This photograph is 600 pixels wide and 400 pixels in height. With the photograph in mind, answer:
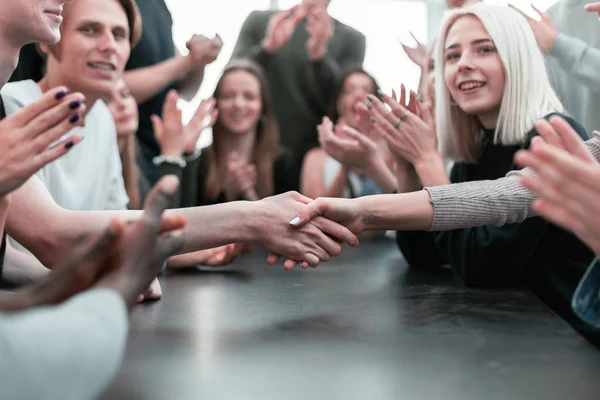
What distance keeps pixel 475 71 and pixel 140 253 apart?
3.21ft

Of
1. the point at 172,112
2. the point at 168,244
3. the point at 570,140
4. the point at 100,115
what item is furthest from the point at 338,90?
the point at 168,244

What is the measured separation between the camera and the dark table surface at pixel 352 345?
2.17 feet

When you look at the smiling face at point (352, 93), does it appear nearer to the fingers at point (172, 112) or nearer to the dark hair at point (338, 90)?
the dark hair at point (338, 90)

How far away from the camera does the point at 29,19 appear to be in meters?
1.09

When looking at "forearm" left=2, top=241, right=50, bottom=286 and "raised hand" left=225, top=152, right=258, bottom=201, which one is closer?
"forearm" left=2, top=241, right=50, bottom=286

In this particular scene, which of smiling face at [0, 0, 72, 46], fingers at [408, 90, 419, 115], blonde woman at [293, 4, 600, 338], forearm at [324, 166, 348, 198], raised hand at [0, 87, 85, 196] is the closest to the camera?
raised hand at [0, 87, 85, 196]

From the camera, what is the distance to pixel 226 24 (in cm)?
372

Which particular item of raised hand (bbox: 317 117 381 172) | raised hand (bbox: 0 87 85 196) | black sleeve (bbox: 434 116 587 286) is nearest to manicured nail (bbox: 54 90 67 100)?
raised hand (bbox: 0 87 85 196)

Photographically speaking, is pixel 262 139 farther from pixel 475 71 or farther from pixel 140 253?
pixel 140 253

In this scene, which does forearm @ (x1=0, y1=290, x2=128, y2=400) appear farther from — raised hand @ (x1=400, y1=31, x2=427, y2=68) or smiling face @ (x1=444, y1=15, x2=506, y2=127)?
raised hand @ (x1=400, y1=31, x2=427, y2=68)

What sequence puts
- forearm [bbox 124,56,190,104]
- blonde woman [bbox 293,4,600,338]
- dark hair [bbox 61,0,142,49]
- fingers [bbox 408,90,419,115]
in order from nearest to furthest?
blonde woman [bbox 293,4,600,338]
fingers [bbox 408,90,419,115]
dark hair [bbox 61,0,142,49]
forearm [bbox 124,56,190,104]

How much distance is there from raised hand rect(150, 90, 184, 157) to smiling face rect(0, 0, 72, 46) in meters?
1.08

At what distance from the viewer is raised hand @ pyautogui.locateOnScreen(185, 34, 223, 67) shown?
2436 mm

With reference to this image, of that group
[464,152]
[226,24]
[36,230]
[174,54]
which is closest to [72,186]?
[36,230]
